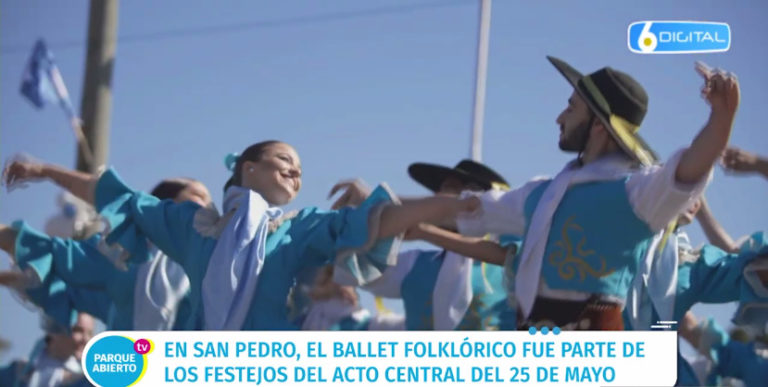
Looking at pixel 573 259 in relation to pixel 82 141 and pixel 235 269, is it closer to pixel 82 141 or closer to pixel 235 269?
pixel 235 269

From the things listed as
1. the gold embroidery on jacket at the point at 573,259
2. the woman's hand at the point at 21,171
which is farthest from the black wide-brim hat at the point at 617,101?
the woman's hand at the point at 21,171

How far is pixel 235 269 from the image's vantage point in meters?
4.36

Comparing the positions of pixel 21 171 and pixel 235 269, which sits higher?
pixel 21 171

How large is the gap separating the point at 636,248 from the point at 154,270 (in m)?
1.99

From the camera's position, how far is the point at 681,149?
363 centimetres

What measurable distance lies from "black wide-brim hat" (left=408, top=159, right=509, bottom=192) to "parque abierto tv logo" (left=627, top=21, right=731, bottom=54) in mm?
821

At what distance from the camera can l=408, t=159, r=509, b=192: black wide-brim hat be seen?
16.7 feet

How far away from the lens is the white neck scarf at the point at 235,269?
4.35 metres

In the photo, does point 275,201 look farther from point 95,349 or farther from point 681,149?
point 681,149

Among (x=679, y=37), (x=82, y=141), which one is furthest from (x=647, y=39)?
(x=82, y=141)

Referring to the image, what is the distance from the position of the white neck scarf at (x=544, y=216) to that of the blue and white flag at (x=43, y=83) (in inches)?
110

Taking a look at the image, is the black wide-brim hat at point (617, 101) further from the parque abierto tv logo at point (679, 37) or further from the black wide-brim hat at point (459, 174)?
the black wide-brim hat at point (459, 174)

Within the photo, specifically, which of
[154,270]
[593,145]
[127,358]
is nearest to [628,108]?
[593,145]

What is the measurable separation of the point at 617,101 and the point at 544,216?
15.0 inches
